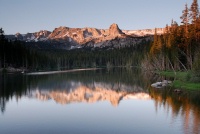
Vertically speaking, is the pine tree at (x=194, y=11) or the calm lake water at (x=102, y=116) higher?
the pine tree at (x=194, y=11)

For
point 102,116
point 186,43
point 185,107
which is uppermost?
point 186,43

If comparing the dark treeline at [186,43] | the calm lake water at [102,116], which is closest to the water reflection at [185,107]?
the calm lake water at [102,116]

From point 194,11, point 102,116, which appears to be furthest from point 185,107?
point 194,11

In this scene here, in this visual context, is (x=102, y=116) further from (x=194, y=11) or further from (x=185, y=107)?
(x=194, y=11)

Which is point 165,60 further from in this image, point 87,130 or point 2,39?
point 87,130

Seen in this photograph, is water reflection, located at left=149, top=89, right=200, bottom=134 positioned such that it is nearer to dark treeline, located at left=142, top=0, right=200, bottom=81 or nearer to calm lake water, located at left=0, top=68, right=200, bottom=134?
calm lake water, located at left=0, top=68, right=200, bottom=134

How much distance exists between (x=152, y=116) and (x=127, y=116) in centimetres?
291

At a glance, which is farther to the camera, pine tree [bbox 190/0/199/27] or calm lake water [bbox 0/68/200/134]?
pine tree [bbox 190/0/199/27]

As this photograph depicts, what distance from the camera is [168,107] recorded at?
118 feet

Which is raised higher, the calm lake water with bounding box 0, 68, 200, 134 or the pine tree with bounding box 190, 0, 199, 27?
the pine tree with bounding box 190, 0, 199, 27

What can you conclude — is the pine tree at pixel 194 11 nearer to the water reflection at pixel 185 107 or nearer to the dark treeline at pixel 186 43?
the dark treeline at pixel 186 43

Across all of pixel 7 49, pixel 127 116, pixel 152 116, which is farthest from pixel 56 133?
pixel 7 49

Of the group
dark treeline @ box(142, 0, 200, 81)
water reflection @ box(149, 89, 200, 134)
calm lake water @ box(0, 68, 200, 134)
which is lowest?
calm lake water @ box(0, 68, 200, 134)

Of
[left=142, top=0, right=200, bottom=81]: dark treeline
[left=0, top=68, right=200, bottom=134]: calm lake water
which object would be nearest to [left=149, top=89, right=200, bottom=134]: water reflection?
[left=0, top=68, right=200, bottom=134]: calm lake water
